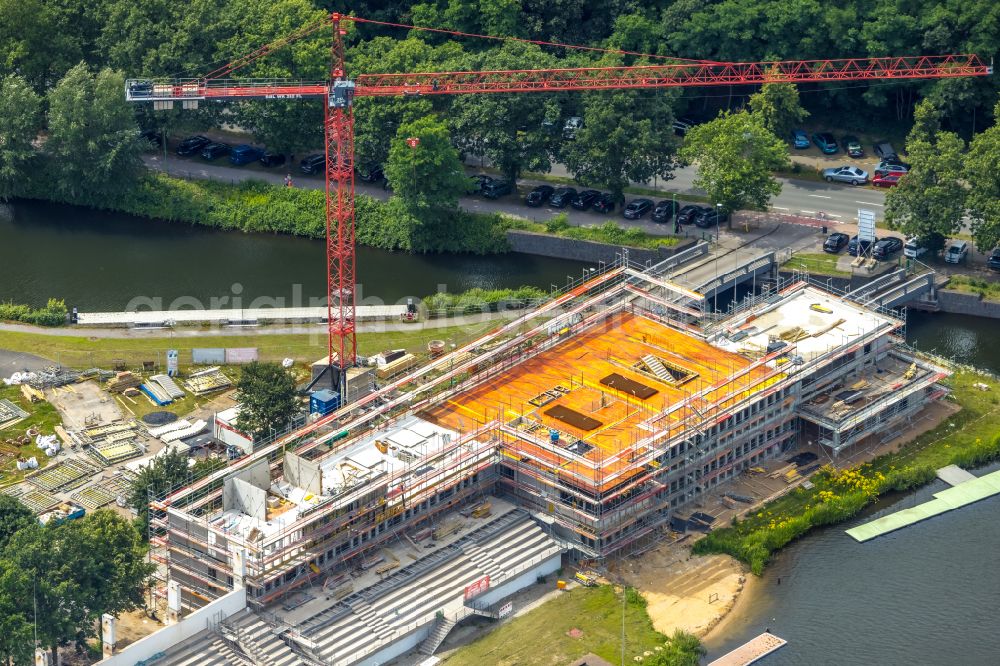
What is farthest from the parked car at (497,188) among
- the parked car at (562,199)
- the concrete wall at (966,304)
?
the concrete wall at (966,304)

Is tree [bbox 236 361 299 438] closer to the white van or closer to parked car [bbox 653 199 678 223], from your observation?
parked car [bbox 653 199 678 223]

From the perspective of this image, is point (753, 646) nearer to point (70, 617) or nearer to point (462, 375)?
point (462, 375)

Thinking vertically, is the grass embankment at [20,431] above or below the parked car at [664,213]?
below

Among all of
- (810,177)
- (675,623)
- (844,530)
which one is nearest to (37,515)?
(675,623)

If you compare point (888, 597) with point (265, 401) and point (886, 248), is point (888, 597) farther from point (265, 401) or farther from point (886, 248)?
point (886, 248)

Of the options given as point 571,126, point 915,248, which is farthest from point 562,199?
point 915,248

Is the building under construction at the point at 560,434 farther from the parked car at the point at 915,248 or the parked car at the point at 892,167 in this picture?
the parked car at the point at 892,167
